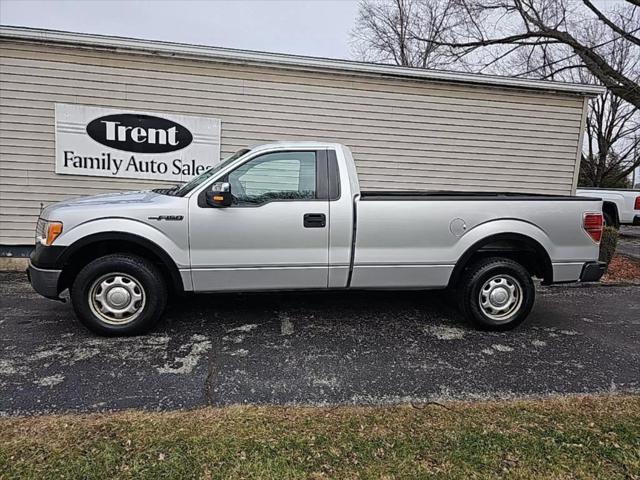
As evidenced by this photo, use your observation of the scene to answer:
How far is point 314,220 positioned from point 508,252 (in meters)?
2.03

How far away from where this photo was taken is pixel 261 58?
715cm

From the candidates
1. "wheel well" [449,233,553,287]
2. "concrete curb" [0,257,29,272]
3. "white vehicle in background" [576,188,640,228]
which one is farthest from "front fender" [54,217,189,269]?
"white vehicle in background" [576,188,640,228]

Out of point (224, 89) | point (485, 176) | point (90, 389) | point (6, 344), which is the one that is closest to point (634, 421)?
point (90, 389)

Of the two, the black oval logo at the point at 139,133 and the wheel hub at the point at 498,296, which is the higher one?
the black oval logo at the point at 139,133

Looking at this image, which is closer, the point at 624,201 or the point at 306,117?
the point at 306,117

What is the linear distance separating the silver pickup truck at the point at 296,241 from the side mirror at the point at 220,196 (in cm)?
1

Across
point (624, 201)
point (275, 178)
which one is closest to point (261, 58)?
point (275, 178)

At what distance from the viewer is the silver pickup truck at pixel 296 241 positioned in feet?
13.1

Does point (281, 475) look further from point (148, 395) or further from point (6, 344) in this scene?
point (6, 344)

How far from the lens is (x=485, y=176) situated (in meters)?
8.20

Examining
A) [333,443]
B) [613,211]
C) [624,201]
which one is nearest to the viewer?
[333,443]

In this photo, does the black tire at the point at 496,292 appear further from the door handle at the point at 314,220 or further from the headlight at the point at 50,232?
the headlight at the point at 50,232

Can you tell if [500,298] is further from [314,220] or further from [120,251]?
[120,251]

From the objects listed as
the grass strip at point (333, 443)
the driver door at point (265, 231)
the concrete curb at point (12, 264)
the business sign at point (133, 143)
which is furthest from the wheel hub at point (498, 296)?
the concrete curb at point (12, 264)
